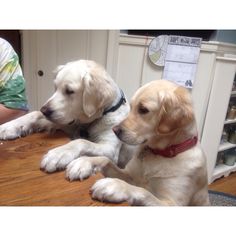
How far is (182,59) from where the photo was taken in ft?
4.50

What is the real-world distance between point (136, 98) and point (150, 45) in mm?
821

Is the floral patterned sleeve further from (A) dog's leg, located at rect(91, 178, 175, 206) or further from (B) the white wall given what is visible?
(B) the white wall

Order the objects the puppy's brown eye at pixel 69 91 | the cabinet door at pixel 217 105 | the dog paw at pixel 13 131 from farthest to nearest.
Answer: the cabinet door at pixel 217 105 < the puppy's brown eye at pixel 69 91 < the dog paw at pixel 13 131

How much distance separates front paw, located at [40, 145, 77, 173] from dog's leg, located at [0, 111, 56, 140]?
0.45 feet

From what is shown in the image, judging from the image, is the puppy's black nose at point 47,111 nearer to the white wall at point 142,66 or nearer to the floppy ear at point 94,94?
the floppy ear at point 94,94

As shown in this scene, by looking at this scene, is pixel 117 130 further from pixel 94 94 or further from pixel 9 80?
pixel 9 80

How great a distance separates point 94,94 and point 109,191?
0.33 metres

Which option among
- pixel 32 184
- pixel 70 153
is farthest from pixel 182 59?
pixel 32 184

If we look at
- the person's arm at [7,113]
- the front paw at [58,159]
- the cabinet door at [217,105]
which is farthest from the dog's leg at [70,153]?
the cabinet door at [217,105]

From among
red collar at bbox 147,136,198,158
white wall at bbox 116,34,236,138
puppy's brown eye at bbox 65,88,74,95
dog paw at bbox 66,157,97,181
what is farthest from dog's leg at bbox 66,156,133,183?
white wall at bbox 116,34,236,138

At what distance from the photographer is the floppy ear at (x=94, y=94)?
68cm

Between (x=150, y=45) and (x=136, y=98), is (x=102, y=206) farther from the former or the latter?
(x=150, y=45)

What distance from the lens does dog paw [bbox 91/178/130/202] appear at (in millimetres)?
390

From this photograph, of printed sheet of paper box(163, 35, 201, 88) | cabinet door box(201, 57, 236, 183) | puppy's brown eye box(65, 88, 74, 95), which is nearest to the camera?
puppy's brown eye box(65, 88, 74, 95)
